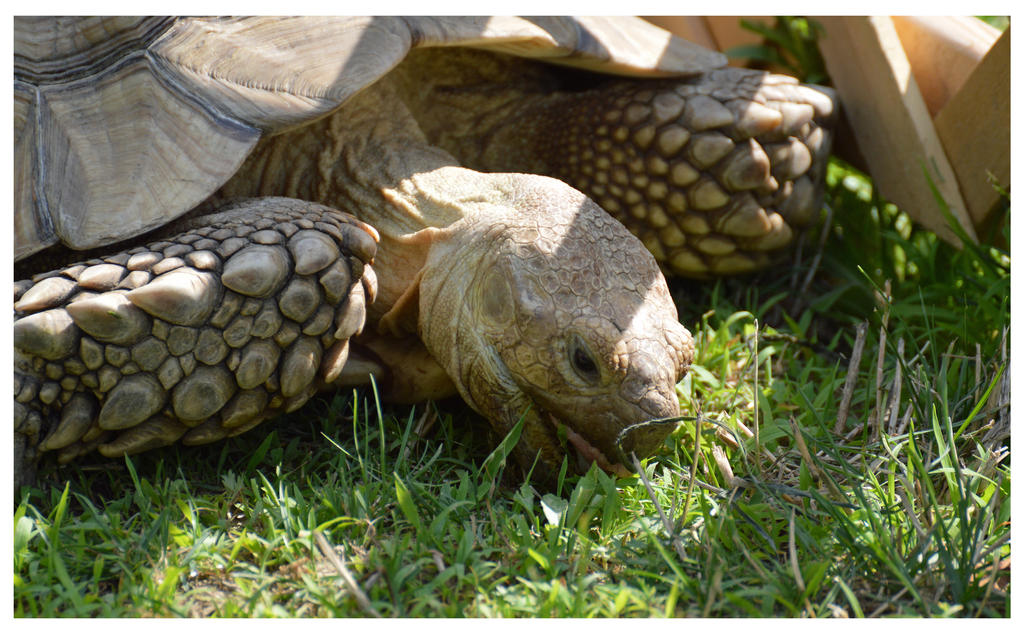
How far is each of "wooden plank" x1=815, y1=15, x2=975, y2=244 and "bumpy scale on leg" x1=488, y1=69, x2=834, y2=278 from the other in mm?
275

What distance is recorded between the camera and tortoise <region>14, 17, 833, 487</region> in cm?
185

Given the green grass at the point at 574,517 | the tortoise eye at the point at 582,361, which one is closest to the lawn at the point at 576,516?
the green grass at the point at 574,517

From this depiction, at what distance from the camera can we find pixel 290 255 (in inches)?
77.1

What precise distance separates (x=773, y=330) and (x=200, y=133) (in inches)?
67.0

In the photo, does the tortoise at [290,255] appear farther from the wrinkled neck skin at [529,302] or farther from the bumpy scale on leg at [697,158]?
the bumpy scale on leg at [697,158]

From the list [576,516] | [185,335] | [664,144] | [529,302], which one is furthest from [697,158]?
[185,335]

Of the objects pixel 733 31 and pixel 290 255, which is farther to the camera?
pixel 733 31

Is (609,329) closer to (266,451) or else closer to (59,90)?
(266,451)

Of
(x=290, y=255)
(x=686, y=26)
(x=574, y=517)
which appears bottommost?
(x=574, y=517)

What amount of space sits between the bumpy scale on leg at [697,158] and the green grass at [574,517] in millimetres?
570

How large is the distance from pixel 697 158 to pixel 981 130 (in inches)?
36.0

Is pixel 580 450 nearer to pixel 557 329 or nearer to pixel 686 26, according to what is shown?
pixel 557 329

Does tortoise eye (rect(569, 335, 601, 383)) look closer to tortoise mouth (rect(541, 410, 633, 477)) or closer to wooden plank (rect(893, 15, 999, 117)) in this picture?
tortoise mouth (rect(541, 410, 633, 477))

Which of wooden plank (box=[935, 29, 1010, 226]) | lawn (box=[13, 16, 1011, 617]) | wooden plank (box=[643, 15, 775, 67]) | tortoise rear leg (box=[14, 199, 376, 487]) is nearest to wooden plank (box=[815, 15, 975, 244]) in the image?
wooden plank (box=[935, 29, 1010, 226])
